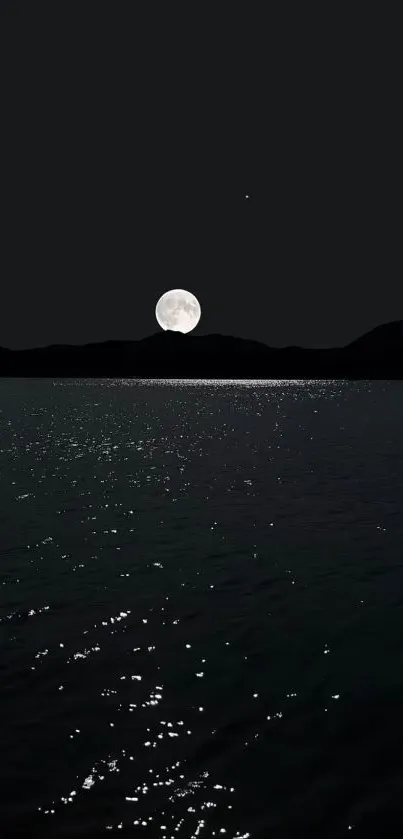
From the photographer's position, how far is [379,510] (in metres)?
40.0

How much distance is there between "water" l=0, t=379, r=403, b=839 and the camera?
1155cm

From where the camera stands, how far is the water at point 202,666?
11547mm

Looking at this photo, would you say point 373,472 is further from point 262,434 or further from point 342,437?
point 262,434

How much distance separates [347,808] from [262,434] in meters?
88.8

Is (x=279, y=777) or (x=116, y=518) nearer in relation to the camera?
(x=279, y=777)

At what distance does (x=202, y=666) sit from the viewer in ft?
57.8

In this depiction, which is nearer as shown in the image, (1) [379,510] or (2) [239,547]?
(2) [239,547]

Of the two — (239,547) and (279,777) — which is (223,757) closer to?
(279,777)

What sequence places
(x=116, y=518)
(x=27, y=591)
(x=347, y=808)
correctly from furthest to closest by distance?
(x=116, y=518) < (x=27, y=591) < (x=347, y=808)

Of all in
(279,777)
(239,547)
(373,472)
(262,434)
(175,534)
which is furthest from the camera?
(262,434)

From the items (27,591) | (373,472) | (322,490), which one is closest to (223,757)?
(27,591)

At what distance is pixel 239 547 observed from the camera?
1228 inches

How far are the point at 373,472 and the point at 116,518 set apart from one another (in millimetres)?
26675

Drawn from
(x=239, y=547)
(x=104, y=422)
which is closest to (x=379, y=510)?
(x=239, y=547)
